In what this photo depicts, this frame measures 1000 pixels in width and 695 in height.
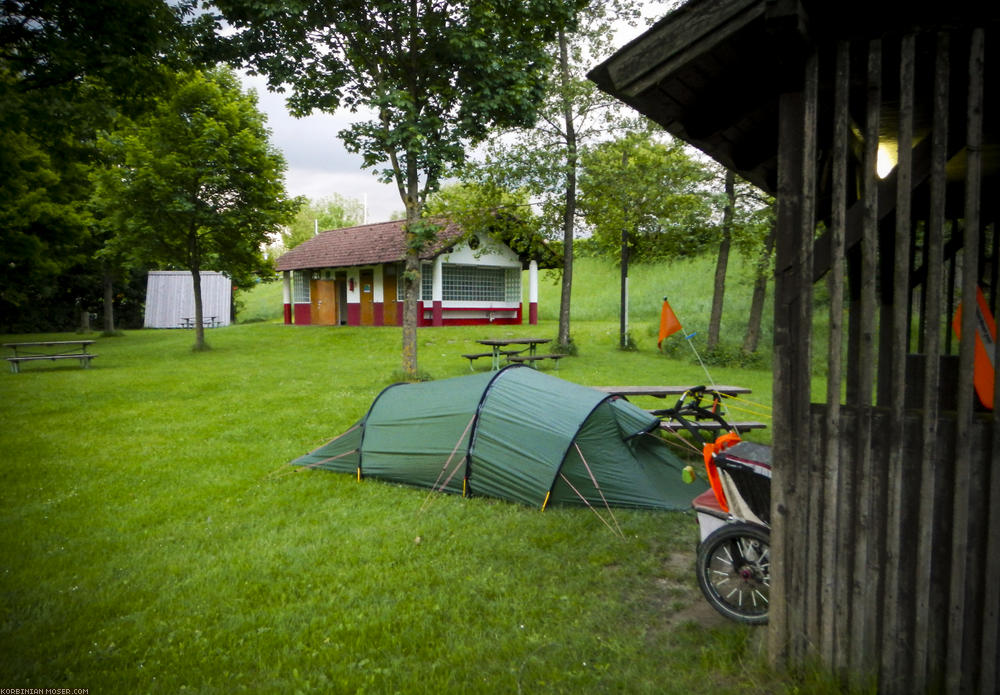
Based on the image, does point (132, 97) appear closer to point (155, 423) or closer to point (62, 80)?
point (62, 80)

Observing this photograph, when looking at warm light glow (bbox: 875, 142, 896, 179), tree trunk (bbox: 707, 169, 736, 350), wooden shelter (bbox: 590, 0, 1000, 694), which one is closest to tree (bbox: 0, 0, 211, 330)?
wooden shelter (bbox: 590, 0, 1000, 694)

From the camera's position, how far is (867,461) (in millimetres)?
3035

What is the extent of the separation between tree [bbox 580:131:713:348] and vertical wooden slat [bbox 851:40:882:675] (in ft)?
49.4

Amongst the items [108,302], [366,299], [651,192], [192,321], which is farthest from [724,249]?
[192,321]

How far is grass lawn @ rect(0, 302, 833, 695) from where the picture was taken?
→ 11.7 feet

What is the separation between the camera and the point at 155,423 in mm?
10336

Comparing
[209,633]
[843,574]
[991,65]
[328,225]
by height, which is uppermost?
[328,225]

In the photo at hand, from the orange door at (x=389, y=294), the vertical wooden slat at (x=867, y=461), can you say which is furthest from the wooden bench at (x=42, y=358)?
the vertical wooden slat at (x=867, y=461)

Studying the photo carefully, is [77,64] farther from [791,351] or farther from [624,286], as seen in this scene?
Answer: [624,286]

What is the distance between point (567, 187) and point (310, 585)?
620 inches

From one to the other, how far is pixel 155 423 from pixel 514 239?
1279 centimetres

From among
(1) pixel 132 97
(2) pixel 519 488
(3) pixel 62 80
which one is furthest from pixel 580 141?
(2) pixel 519 488

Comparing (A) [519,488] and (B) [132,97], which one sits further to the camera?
(B) [132,97]

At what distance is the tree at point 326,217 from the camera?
7125 centimetres
